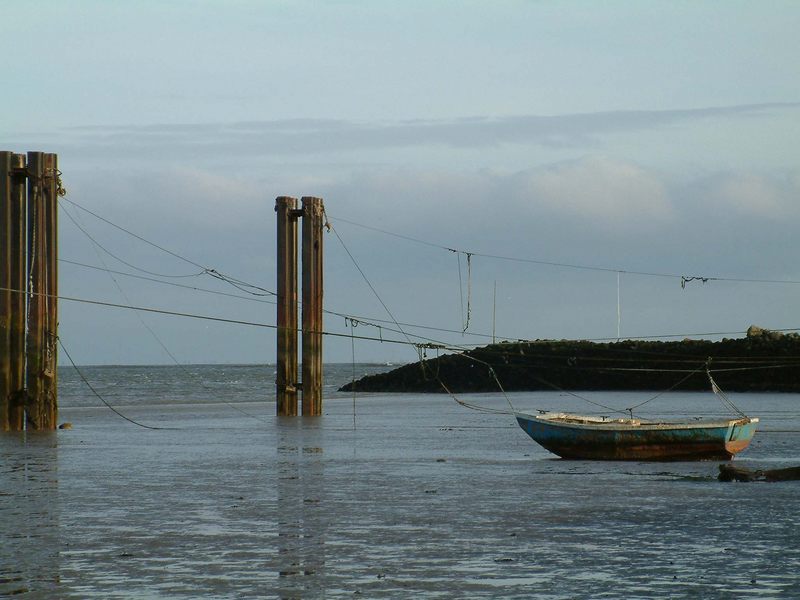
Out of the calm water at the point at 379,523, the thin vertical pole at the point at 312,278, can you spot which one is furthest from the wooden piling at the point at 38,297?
the thin vertical pole at the point at 312,278

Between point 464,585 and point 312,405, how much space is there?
28.2 meters

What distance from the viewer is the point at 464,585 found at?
12758 millimetres

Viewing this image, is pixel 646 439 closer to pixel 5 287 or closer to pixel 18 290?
pixel 18 290

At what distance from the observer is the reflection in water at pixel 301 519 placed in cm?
1310

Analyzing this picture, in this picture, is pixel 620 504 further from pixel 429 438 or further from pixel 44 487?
pixel 429 438

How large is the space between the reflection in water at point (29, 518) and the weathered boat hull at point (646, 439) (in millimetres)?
11152

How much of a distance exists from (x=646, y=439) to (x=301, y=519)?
12.5 m

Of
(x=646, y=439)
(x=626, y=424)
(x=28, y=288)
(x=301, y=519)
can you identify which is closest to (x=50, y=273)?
(x=28, y=288)

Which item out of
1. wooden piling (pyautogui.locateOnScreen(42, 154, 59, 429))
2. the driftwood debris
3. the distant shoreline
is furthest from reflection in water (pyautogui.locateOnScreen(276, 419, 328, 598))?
the distant shoreline

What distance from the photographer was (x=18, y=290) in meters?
31.4

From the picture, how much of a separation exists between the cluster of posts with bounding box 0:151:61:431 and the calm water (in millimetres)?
1205

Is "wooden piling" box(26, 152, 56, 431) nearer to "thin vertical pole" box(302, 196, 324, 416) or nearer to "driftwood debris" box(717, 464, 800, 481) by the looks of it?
"thin vertical pole" box(302, 196, 324, 416)

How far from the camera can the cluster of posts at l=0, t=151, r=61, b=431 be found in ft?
103

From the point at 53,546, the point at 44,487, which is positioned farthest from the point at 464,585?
the point at 44,487
